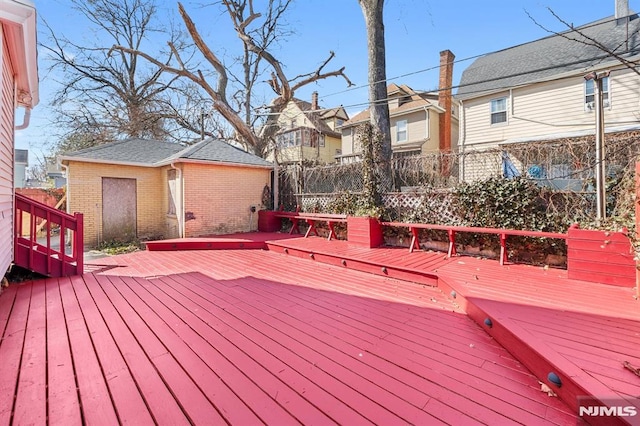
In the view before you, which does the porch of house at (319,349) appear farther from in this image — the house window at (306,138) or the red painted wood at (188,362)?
the house window at (306,138)

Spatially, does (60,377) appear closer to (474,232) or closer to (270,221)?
(474,232)

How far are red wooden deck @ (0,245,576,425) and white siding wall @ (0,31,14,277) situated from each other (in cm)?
62

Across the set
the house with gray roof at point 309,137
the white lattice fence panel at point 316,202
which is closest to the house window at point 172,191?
the white lattice fence panel at point 316,202

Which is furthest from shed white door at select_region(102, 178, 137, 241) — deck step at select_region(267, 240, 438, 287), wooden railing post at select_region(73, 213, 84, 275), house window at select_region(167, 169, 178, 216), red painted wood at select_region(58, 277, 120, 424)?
red painted wood at select_region(58, 277, 120, 424)

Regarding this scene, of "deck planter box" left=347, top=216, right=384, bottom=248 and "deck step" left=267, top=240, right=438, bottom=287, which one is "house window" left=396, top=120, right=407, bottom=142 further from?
"deck step" left=267, top=240, right=438, bottom=287

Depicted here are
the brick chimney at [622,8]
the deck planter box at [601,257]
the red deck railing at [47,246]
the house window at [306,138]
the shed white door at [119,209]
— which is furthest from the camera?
the house window at [306,138]

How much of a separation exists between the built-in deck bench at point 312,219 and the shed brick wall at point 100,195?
14.3 ft

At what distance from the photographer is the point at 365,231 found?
20.7 ft

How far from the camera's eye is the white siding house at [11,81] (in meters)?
2.61

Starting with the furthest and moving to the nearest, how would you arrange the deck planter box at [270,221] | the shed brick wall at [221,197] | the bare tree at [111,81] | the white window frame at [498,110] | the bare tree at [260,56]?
the bare tree at [111,81] < the bare tree at [260,56] < the white window frame at [498,110] < the deck planter box at [270,221] < the shed brick wall at [221,197]

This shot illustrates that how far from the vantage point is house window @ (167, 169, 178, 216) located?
8898 mm

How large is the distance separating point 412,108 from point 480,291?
14.7 meters

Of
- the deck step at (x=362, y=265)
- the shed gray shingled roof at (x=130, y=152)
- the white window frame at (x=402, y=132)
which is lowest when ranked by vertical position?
the deck step at (x=362, y=265)

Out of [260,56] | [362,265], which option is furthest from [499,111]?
[260,56]
